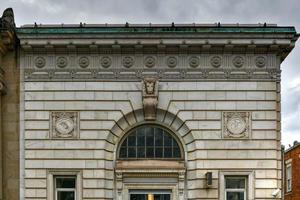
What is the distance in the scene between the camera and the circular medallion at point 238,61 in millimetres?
21438

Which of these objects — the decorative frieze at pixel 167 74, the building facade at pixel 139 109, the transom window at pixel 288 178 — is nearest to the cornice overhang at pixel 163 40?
the building facade at pixel 139 109

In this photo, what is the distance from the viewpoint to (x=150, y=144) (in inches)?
856

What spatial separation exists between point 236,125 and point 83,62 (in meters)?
6.29

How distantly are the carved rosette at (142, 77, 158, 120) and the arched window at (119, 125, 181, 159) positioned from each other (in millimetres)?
993

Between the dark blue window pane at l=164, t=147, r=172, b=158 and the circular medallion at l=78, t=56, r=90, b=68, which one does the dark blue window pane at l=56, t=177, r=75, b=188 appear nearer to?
the dark blue window pane at l=164, t=147, r=172, b=158

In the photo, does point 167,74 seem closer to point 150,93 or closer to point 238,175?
point 150,93

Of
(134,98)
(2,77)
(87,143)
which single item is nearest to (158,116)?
(134,98)

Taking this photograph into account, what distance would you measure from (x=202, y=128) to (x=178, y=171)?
1.86m

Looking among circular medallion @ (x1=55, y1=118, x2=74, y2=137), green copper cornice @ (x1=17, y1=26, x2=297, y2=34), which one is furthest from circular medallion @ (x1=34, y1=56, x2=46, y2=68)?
circular medallion @ (x1=55, y1=118, x2=74, y2=137)

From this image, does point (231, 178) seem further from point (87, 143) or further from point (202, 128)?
point (87, 143)

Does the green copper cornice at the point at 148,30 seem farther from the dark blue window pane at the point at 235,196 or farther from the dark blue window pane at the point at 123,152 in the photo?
the dark blue window pane at the point at 235,196

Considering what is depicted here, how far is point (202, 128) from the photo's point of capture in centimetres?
2122

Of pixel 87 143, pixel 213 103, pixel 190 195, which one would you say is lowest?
pixel 190 195

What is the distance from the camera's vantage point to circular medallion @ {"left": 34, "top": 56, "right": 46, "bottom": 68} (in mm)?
21562
